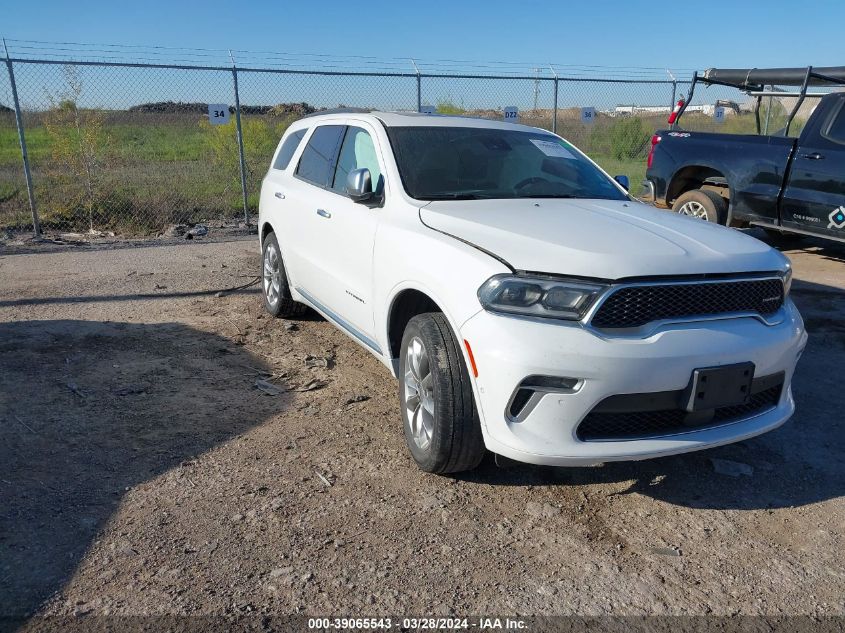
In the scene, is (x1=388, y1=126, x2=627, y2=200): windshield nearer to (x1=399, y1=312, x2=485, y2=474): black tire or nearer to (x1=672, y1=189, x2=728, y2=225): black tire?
(x1=399, y1=312, x2=485, y2=474): black tire

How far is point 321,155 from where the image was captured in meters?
5.13

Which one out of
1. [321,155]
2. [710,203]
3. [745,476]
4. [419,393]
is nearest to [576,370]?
[419,393]

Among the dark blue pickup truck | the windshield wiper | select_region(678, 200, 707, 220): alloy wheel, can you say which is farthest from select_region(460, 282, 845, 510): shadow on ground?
select_region(678, 200, 707, 220): alloy wheel

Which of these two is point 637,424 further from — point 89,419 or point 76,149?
point 76,149

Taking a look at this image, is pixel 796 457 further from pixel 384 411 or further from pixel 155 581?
pixel 155 581

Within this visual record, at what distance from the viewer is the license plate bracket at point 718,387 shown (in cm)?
289

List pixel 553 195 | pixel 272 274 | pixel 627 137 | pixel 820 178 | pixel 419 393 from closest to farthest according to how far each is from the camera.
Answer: pixel 419 393
pixel 553 195
pixel 272 274
pixel 820 178
pixel 627 137

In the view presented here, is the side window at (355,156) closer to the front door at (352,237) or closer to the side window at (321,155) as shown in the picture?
the front door at (352,237)

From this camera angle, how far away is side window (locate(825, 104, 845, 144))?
759 centimetres

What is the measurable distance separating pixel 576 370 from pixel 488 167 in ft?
6.30

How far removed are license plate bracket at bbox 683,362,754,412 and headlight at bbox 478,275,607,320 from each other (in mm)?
551

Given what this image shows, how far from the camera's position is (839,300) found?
22.4ft

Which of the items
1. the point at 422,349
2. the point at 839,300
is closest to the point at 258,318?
the point at 422,349

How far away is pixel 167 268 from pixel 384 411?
16.5 feet
